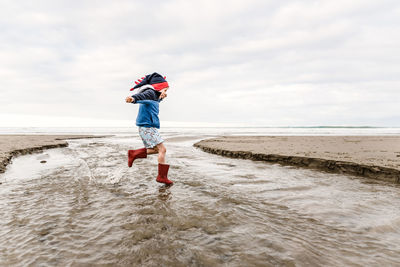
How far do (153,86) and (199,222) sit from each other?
326cm

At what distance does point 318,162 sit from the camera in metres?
6.89

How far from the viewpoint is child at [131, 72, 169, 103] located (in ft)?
16.1

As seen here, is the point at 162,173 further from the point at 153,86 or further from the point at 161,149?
the point at 153,86

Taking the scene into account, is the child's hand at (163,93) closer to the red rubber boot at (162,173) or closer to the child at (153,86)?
the child at (153,86)

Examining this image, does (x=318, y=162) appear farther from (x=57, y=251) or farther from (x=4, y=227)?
(x=4, y=227)

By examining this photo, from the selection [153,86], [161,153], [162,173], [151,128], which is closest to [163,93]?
[153,86]

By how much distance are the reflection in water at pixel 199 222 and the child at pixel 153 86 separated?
6.43 ft

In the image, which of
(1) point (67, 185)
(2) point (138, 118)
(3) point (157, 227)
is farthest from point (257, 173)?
(1) point (67, 185)

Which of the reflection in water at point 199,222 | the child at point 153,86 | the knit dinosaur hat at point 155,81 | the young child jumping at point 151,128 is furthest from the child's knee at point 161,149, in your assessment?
the knit dinosaur hat at point 155,81

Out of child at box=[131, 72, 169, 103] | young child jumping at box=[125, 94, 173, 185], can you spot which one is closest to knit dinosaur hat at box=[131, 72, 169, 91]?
child at box=[131, 72, 169, 103]

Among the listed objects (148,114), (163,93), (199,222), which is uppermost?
(163,93)

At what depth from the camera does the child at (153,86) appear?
4906 millimetres

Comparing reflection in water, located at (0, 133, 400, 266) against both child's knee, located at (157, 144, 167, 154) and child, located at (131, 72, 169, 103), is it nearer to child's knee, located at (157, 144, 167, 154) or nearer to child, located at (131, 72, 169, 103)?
child's knee, located at (157, 144, 167, 154)

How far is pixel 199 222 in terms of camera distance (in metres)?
2.81
